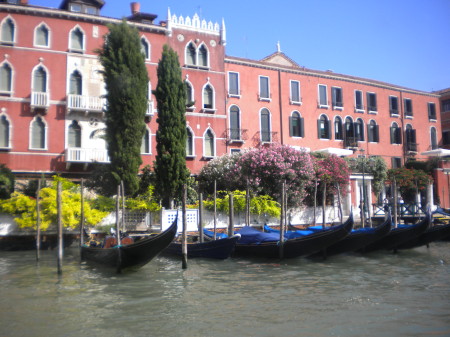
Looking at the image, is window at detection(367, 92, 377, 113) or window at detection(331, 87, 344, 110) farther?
window at detection(367, 92, 377, 113)

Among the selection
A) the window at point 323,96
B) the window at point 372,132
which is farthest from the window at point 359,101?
the window at point 323,96

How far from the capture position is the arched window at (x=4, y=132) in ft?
56.8

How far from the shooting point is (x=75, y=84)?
18.7m

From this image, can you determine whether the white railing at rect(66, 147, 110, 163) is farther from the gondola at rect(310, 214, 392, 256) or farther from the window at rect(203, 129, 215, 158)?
the gondola at rect(310, 214, 392, 256)

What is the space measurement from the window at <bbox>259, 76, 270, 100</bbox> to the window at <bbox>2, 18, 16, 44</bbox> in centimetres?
1132

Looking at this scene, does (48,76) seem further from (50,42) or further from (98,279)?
(98,279)

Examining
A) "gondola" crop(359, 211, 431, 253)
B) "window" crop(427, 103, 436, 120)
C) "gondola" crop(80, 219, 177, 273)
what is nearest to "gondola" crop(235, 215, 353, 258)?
"gondola" crop(359, 211, 431, 253)

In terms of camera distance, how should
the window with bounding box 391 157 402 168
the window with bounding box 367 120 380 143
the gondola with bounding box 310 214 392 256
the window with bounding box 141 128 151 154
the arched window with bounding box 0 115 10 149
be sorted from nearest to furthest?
the gondola with bounding box 310 214 392 256, the arched window with bounding box 0 115 10 149, the window with bounding box 141 128 151 154, the window with bounding box 367 120 380 143, the window with bounding box 391 157 402 168

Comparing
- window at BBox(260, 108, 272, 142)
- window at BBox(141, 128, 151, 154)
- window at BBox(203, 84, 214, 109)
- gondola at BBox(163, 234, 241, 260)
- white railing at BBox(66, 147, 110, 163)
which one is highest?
window at BBox(203, 84, 214, 109)

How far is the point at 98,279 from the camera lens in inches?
376

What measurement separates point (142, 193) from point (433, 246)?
1108 centimetres

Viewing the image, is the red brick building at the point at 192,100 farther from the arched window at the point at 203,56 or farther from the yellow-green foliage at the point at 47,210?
the yellow-green foliage at the point at 47,210

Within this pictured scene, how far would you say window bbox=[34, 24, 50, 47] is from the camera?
18219mm

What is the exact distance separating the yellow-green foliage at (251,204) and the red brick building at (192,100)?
14.3 feet
